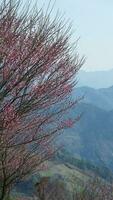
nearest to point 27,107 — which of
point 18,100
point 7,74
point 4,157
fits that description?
point 18,100

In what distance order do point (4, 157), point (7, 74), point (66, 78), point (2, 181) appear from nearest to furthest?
point (7, 74) < point (66, 78) < point (4, 157) < point (2, 181)

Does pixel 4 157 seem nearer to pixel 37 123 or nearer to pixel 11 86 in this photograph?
pixel 37 123

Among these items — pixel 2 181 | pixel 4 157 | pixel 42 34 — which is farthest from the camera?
pixel 2 181

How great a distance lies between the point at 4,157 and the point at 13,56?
21.9 ft

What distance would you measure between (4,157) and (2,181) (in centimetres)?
215

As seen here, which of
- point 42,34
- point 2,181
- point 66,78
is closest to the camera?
point 42,34

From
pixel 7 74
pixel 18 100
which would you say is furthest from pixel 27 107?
pixel 7 74

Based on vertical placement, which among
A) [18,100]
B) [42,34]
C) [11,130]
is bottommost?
[11,130]

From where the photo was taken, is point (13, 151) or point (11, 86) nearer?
point (11, 86)

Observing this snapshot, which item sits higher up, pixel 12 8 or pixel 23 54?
pixel 12 8

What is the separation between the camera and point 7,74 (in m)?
10.7

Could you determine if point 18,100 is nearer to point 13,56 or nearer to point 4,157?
point 13,56

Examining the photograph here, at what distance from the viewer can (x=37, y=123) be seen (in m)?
12.6

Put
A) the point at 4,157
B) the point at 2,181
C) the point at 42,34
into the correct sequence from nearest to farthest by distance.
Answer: the point at 42,34, the point at 4,157, the point at 2,181
